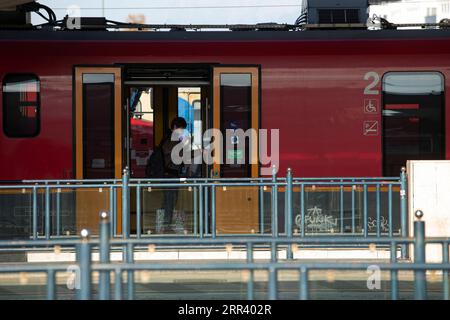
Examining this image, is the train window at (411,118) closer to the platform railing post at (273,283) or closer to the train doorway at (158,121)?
the train doorway at (158,121)

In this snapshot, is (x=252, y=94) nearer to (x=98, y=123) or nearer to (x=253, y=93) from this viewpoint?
(x=253, y=93)

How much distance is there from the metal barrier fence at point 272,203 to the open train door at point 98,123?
953mm

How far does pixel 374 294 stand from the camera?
11016 millimetres

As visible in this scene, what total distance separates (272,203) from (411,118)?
286cm

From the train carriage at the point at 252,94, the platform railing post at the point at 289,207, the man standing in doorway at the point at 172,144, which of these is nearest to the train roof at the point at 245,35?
the train carriage at the point at 252,94

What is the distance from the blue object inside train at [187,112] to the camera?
18.4 meters

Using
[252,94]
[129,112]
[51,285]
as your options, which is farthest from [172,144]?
[51,285]

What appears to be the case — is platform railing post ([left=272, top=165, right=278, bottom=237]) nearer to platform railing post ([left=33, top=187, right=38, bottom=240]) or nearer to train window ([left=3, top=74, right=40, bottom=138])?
platform railing post ([left=33, top=187, right=38, bottom=240])

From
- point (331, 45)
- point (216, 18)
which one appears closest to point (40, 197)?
point (331, 45)

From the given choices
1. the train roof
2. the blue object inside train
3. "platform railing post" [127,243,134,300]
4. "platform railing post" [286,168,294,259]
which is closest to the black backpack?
the train roof

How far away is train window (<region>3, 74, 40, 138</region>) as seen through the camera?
49.6 feet

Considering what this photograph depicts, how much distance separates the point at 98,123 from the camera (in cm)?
1520

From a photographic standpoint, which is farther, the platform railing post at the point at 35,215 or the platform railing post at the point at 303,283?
the platform railing post at the point at 35,215
